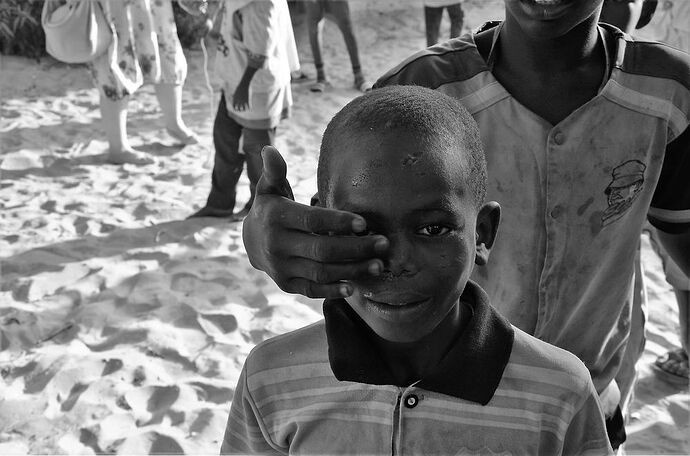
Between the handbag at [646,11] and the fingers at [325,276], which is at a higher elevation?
the fingers at [325,276]

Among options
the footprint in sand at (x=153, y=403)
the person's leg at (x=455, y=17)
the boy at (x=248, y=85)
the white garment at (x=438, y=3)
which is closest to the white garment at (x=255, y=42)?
the boy at (x=248, y=85)

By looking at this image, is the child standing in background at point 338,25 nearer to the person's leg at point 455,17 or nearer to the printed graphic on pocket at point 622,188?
the person's leg at point 455,17

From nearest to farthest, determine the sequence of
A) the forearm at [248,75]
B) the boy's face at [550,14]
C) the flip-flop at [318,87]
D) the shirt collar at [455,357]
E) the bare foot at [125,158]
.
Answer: the shirt collar at [455,357]
the boy's face at [550,14]
the forearm at [248,75]
the bare foot at [125,158]
the flip-flop at [318,87]

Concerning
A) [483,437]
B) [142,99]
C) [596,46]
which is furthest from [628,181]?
[142,99]

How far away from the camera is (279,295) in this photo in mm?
4031

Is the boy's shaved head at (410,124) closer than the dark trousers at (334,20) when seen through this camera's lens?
Yes

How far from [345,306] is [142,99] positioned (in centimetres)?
631

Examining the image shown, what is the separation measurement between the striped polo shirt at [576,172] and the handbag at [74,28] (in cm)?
398

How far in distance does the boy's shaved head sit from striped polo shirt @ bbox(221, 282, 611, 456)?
22 centimetres

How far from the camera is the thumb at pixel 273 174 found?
1.11 meters

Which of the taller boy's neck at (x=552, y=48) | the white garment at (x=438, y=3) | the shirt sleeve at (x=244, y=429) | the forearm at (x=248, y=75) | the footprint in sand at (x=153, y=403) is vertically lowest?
the footprint in sand at (x=153, y=403)

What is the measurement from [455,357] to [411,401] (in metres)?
0.10

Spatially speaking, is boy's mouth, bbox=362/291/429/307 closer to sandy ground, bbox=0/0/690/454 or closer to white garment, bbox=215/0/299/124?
sandy ground, bbox=0/0/690/454

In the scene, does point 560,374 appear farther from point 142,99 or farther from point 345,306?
point 142,99
